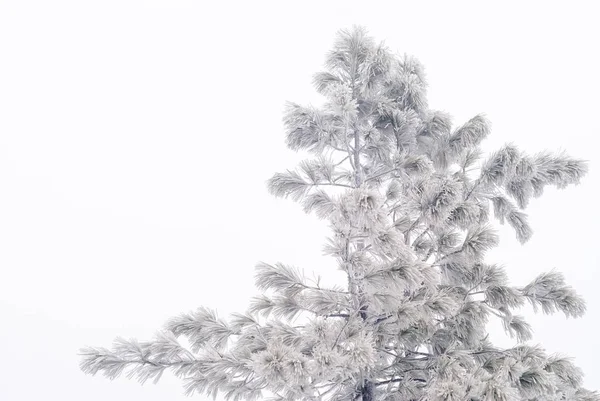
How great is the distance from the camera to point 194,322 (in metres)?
4.68

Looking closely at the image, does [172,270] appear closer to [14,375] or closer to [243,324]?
[14,375]

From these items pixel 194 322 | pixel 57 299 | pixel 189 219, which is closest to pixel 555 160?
pixel 194 322

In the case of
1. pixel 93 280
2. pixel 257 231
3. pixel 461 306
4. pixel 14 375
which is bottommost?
pixel 461 306

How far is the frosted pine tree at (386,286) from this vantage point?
4000 mm

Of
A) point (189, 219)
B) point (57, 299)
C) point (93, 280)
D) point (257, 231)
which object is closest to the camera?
point (57, 299)

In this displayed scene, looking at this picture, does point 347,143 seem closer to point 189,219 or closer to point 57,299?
point 57,299

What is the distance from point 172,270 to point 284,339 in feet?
227

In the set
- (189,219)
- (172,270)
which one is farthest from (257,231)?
(189,219)

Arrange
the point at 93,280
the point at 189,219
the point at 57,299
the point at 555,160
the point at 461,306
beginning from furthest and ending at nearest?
1. the point at 189,219
2. the point at 93,280
3. the point at 57,299
4. the point at 555,160
5. the point at 461,306

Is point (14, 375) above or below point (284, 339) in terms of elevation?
above

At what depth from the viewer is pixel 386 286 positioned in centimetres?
414

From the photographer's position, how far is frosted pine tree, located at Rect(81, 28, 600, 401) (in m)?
4.00

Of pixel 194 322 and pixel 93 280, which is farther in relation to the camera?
pixel 93 280

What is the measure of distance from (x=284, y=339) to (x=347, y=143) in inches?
70.3
